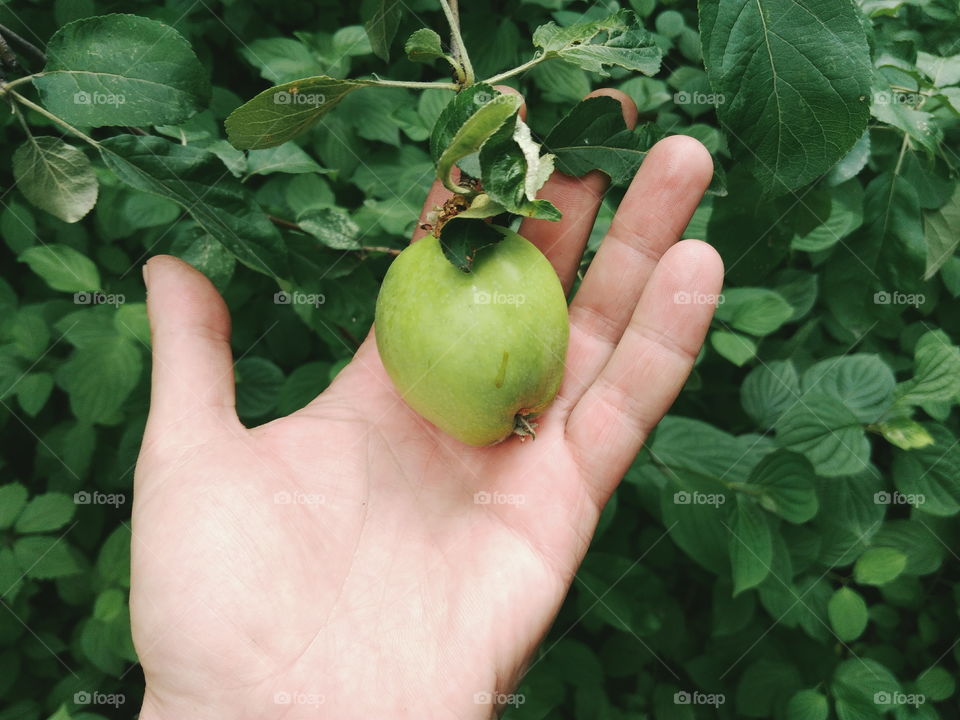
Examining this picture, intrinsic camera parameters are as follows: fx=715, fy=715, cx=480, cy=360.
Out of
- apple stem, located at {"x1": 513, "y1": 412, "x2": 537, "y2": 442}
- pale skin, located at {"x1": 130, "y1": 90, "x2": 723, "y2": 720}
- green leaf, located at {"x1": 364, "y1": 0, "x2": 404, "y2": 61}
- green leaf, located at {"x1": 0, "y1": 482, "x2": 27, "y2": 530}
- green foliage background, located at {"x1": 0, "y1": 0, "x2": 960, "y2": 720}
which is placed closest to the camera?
pale skin, located at {"x1": 130, "y1": 90, "x2": 723, "y2": 720}

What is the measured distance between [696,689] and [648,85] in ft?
6.22

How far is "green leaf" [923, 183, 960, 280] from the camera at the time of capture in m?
1.78

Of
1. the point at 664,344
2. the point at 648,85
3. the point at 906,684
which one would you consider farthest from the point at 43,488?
the point at 906,684

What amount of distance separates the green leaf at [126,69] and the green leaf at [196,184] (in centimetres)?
8

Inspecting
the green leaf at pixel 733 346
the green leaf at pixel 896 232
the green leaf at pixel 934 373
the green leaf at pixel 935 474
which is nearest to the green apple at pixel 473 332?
the green leaf at pixel 733 346

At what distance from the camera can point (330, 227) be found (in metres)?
1.75

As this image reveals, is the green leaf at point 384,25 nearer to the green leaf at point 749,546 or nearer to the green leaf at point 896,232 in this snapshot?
the green leaf at point 896,232

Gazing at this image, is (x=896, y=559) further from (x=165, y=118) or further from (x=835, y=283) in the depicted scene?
(x=165, y=118)

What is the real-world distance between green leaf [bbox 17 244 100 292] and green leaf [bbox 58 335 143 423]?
20 centimetres

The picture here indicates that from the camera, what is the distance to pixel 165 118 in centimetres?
141

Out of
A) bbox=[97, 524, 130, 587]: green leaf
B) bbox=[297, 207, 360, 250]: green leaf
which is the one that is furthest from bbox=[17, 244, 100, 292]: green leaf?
bbox=[97, 524, 130, 587]: green leaf

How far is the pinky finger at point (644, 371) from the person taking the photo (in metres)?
1.63

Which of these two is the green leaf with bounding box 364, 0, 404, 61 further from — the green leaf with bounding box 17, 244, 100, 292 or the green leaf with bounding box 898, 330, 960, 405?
the green leaf with bounding box 898, 330, 960, 405

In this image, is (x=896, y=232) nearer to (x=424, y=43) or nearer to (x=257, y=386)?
(x=424, y=43)
